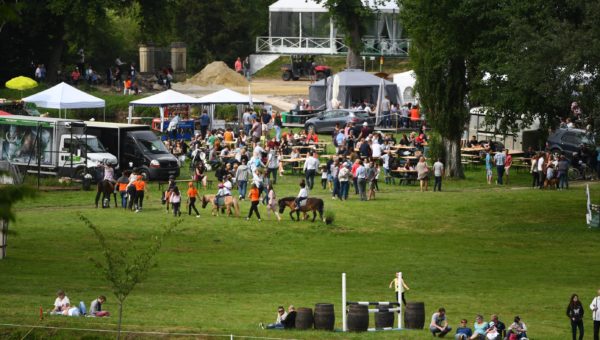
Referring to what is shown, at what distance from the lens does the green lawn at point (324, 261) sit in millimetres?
29266

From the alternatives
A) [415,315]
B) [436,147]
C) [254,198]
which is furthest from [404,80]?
[415,315]

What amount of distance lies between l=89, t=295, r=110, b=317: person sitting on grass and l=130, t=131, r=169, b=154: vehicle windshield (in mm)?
22943

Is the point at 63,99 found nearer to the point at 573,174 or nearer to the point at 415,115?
the point at 415,115

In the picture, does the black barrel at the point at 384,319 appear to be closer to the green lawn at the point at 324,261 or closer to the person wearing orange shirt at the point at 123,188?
the green lawn at the point at 324,261

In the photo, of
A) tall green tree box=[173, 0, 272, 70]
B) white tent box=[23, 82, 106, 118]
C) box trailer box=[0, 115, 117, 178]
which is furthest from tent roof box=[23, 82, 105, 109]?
tall green tree box=[173, 0, 272, 70]

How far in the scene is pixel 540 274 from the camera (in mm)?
34844

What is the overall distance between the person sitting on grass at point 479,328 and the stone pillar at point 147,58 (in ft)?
214

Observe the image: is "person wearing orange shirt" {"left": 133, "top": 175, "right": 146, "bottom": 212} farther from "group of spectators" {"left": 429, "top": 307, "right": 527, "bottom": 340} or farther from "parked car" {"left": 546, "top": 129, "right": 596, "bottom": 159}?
"parked car" {"left": 546, "top": 129, "right": 596, "bottom": 159}

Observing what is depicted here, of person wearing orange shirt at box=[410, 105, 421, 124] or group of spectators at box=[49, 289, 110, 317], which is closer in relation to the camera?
group of spectators at box=[49, 289, 110, 317]

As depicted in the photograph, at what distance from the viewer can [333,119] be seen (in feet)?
214

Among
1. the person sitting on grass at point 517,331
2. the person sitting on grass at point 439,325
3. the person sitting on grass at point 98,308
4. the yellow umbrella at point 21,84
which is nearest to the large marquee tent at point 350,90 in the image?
the yellow umbrella at point 21,84

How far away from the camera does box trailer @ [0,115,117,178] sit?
48844 mm

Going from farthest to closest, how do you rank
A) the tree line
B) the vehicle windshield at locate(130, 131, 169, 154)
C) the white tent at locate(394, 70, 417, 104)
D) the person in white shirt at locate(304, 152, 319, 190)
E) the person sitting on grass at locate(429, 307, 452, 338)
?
the tree line < the white tent at locate(394, 70, 417, 104) < the vehicle windshield at locate(130, 131, 169, 154) < the person in white shirt at locate(304, 152, 319, 190) < the person sitting on grass at locate(429, 307, 452, 338)

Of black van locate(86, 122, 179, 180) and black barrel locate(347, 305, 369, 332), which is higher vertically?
black van locate(86, 122, 179, 180)
